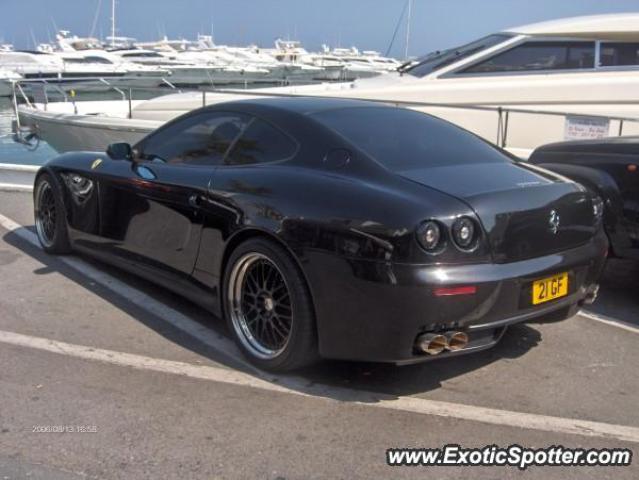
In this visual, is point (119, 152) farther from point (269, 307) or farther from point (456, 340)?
point (456, 340)

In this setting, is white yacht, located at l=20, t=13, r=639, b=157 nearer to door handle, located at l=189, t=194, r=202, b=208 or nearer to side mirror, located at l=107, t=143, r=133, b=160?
side mirror, located at l=107, t=143, r=133, b=160

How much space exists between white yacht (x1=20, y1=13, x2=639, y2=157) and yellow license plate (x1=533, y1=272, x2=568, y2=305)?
19.7 ft

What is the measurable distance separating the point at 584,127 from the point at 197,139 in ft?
18.3

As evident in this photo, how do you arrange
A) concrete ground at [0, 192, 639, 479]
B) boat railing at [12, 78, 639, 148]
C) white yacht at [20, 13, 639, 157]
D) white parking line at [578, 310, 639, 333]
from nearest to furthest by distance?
1. concrete ground at [0, 192, 639, 479]
2. white parking line at [578, 310, 639, 333]
3. boat railing at [12, 78, 639, 148]
4. white yacht at [20, 13, 639, 157]

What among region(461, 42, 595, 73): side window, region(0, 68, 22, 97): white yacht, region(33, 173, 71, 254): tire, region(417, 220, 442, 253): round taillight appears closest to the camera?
region(417, 220, 442, 253): round taillight

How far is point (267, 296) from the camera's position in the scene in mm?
3797

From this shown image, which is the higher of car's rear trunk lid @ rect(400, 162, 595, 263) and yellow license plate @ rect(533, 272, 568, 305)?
car's rear trunk lid @ rect(400, 162, 595, 263)

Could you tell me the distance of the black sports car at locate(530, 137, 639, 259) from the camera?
16.0 feet

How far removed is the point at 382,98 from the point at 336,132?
7.16 meters

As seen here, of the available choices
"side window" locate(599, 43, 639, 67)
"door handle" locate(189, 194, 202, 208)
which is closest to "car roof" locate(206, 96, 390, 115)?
"door handle" locate(189, 194, 202, 208)

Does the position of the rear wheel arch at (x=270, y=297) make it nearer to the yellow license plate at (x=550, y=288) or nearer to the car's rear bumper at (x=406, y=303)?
the car's rear bumper at (x=406, y=303)

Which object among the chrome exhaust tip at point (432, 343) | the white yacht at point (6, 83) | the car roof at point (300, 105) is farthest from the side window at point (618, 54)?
the white yacht at point (6, 83)

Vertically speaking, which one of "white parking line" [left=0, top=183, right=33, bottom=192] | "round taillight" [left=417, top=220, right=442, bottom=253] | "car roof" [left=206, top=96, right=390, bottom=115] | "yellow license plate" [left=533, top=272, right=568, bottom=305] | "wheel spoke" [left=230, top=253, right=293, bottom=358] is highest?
"car roof" [left=206, top=96, right=390, bottom=115]

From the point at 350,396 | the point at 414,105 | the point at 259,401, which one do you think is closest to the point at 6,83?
the point at 414,105
